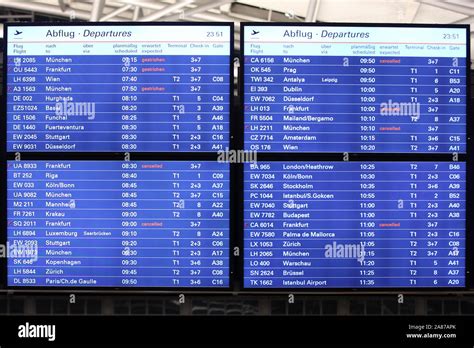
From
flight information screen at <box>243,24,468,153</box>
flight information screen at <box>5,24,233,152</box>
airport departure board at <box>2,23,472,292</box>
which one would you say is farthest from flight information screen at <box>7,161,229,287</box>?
flight information screen at <box>243,24,468,153</box>

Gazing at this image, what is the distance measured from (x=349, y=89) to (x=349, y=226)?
79 centimetres

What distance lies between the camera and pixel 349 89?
179 inches

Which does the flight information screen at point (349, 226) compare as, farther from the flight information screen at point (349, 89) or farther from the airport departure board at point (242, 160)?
the flight information screen at point (349, 89)

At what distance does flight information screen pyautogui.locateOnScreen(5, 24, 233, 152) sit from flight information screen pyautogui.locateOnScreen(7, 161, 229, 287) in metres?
0.15

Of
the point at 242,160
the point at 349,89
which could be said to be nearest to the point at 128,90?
the point at 242,160

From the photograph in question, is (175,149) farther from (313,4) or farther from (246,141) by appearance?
(313,4)

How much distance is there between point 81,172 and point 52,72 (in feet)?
2.03

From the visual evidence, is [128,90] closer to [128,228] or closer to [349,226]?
[128,228]

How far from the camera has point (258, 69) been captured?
4.54m

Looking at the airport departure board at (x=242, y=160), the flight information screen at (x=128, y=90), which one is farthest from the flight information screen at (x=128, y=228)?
the flight information screen at (x=128, y=90)

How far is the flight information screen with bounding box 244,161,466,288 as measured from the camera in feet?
14.6

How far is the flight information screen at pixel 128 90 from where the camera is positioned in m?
4.50

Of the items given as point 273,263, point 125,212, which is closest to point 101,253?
point 125,212
